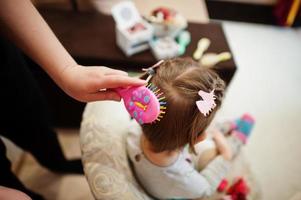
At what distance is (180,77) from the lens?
619 millimetres

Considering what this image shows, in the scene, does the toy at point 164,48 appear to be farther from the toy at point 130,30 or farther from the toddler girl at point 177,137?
the toddler girl at point 177,137

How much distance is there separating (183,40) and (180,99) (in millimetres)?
643

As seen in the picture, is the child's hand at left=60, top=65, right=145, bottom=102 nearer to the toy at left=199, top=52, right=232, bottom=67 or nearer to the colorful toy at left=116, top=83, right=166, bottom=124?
the colorful toy at left=116, top=83, right=166, bottom=124

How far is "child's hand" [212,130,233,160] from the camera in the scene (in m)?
0.97

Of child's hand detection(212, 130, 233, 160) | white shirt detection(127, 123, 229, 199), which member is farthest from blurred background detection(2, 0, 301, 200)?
white shirt detection(127, 123, 229, 199)

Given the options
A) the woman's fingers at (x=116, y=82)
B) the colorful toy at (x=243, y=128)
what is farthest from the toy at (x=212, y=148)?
the woman's fingers at (x=116, y=82)

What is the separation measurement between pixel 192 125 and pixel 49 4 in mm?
974

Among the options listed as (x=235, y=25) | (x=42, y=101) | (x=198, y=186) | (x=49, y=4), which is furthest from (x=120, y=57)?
(x=235, y=25)

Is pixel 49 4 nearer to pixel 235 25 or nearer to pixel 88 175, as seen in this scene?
pixel 88 175

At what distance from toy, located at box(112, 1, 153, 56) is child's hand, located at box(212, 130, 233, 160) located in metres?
0.46

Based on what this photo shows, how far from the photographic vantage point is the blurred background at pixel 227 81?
44.3 inches

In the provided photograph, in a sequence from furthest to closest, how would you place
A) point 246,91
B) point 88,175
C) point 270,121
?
point 246,91
point 270,121
point 88,175

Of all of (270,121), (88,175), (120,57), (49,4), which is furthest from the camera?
(270,121)

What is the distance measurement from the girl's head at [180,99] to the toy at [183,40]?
49cm
